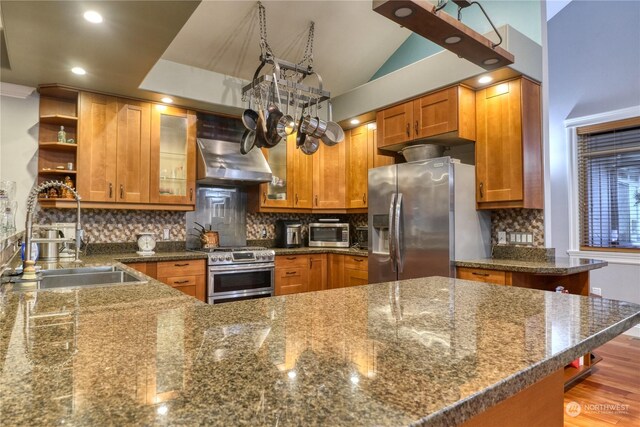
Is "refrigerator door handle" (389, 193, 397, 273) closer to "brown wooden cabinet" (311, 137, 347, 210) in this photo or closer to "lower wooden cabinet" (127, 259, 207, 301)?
"brown wooden cabinet" (311, 137, 347, 210)

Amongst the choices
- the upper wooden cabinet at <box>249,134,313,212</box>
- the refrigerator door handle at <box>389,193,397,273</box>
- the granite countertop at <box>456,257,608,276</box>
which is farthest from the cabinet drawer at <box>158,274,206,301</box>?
the granite countertop at <box>456,257,608,276</box>

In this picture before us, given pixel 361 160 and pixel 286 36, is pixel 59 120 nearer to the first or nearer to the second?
pixel 286 36

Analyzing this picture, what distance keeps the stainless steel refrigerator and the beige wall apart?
3164 millimetres

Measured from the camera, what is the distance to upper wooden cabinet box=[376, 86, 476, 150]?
3301mm

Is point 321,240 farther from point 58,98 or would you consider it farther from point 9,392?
point 9,392

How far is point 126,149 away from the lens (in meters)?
3.60

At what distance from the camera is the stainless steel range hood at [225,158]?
3.86 meters

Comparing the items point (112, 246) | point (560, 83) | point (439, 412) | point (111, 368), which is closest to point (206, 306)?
point (111, 368)

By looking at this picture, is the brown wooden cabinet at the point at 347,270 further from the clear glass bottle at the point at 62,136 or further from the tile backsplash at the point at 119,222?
the clear glass bottle at the point at 62,136

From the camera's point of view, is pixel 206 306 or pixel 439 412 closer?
pixel 439 412

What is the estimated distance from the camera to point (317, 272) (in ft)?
14.3

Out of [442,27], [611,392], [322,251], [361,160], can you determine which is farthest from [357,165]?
[442,27]

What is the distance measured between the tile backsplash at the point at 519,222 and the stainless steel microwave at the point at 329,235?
1627mm

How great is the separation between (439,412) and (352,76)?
4.44 metres
